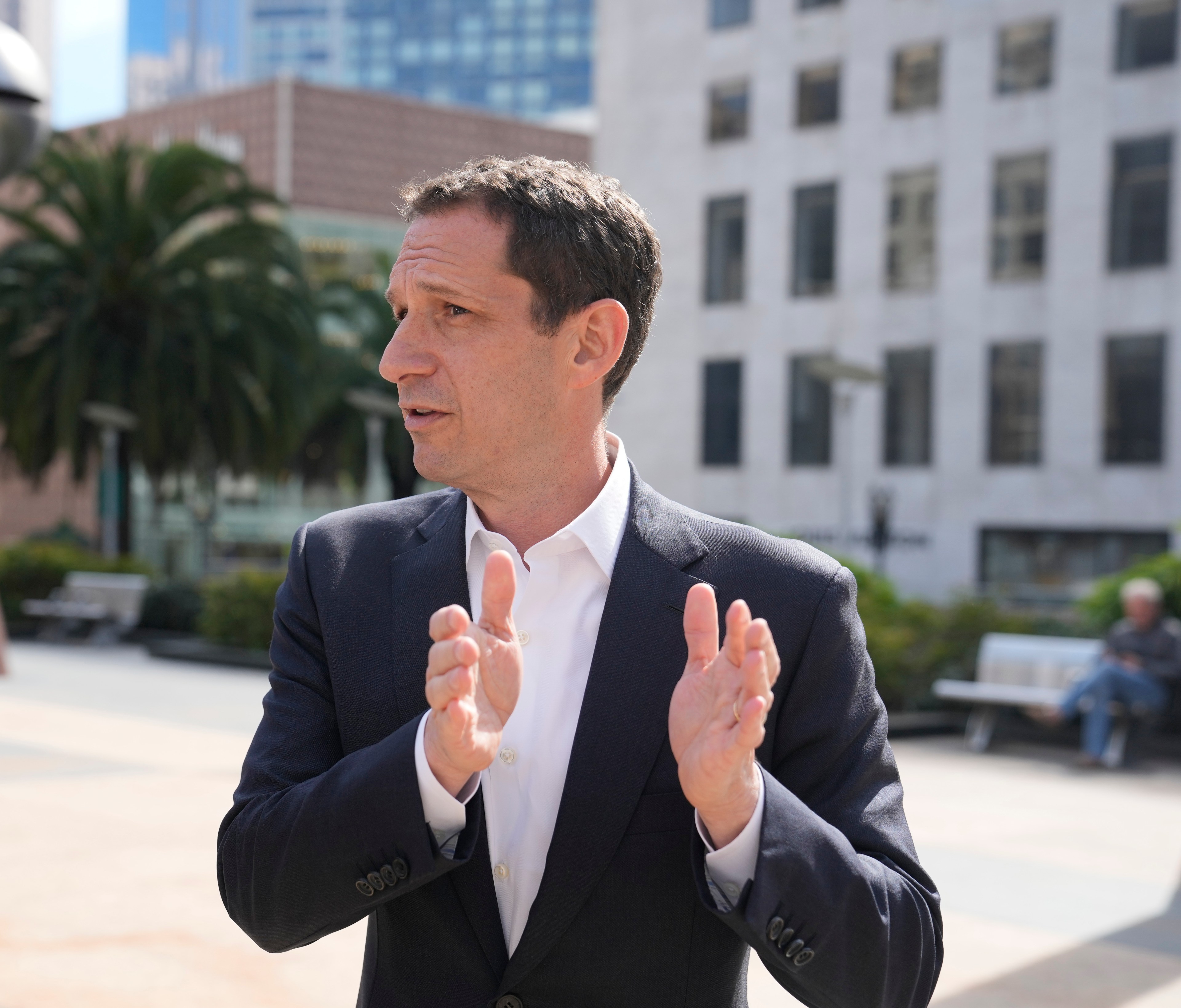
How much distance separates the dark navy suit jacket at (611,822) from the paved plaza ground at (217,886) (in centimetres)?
335

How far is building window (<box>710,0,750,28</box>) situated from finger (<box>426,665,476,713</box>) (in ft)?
140

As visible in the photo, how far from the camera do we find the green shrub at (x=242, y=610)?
20.6 metres

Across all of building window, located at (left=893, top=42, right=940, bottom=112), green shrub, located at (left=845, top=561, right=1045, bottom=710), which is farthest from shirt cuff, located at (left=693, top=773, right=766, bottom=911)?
building window, located at (left=893, top=42, right=940, bottom=112)

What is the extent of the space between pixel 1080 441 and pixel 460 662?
117ft

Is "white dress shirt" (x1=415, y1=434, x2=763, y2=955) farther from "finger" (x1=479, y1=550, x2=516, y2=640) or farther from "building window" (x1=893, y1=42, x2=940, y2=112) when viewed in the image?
"building window" (x1=893, y1=42, x2=940, y2=112)

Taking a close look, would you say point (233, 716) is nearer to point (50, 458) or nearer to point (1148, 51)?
point (50, 458)

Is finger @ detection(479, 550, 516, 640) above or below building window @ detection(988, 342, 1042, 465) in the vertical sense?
below

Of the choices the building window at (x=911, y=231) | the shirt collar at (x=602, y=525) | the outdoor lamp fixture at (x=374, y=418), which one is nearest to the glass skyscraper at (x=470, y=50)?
the outdoor lamp fixture at (x=374, y=418)


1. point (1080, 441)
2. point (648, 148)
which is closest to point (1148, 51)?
point (1080, 441)

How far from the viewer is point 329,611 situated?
220 centimetres

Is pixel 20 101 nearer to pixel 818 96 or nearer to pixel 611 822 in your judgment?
pixel 611 822

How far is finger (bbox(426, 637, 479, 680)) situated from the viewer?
5.65 ft

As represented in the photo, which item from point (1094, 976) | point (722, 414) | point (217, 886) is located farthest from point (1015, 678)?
point (722, 414)

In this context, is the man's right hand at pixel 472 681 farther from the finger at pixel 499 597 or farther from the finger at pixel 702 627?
the finger at pixel 702 627
